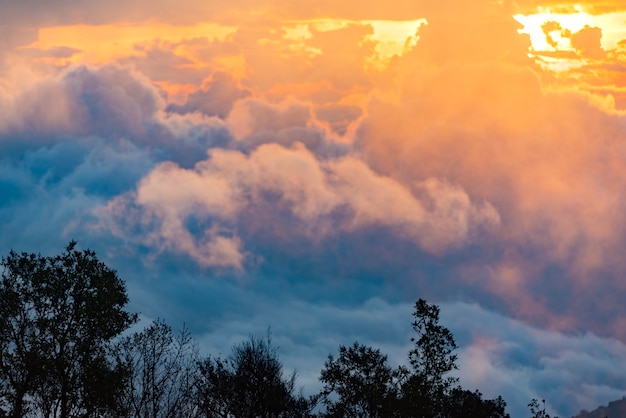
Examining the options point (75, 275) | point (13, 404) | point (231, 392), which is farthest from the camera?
point (231, 392)

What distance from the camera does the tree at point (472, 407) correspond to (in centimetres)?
8214

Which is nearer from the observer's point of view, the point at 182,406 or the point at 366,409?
the point at 182,406

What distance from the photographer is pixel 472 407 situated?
90812 millimetres

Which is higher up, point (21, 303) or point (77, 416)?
point (21, 303)

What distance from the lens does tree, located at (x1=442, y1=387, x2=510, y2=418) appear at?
269 ft

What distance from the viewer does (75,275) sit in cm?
6575

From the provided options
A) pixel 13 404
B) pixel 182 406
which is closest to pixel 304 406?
pixel 182 406

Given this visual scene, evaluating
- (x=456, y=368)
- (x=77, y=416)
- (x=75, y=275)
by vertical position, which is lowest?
(x=77, y=416)

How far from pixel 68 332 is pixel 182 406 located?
34.0ft

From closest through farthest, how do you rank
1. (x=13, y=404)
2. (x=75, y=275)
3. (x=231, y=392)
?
(x=13, y=404) < (x=75, y=275) < (x=231, y=392)

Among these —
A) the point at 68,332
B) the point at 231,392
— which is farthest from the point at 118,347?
the point at 231,392

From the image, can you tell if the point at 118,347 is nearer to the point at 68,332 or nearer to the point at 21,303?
the point at 68,332

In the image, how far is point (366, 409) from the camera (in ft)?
253

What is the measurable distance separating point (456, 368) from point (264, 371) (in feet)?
66.0
